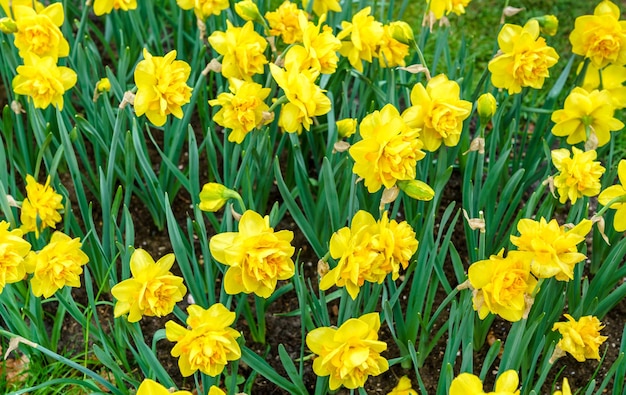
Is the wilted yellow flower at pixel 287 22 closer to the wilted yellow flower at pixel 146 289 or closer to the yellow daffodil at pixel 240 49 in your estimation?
the yellow daffodil at pixel 240 49

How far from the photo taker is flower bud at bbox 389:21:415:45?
2100mm

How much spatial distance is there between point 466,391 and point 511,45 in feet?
3.85

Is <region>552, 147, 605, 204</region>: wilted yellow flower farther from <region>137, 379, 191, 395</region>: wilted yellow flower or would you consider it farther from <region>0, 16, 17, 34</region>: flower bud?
<region>0, 16, 17, 34</region>: flower bud

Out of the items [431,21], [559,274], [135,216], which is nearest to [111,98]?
[135,216]

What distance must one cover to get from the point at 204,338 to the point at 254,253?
0.21 metres

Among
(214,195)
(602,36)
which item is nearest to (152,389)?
(214,195)

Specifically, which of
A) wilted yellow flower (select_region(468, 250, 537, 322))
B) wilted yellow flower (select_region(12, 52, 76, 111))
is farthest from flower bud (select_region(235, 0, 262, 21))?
wilted yellow flower (select_region(468, 250, 537, 322))

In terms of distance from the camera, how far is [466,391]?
1.40 m

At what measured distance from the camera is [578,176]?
1.81 meters

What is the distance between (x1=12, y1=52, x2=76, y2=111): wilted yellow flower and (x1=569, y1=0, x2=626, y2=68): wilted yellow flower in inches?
62.8

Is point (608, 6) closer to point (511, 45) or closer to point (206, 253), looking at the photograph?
point (511, 45)

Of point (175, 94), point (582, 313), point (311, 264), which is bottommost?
point (311, 264)

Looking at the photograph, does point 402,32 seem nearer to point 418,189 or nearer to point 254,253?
point 418,189

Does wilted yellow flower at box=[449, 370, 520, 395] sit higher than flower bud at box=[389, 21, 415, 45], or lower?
lower
